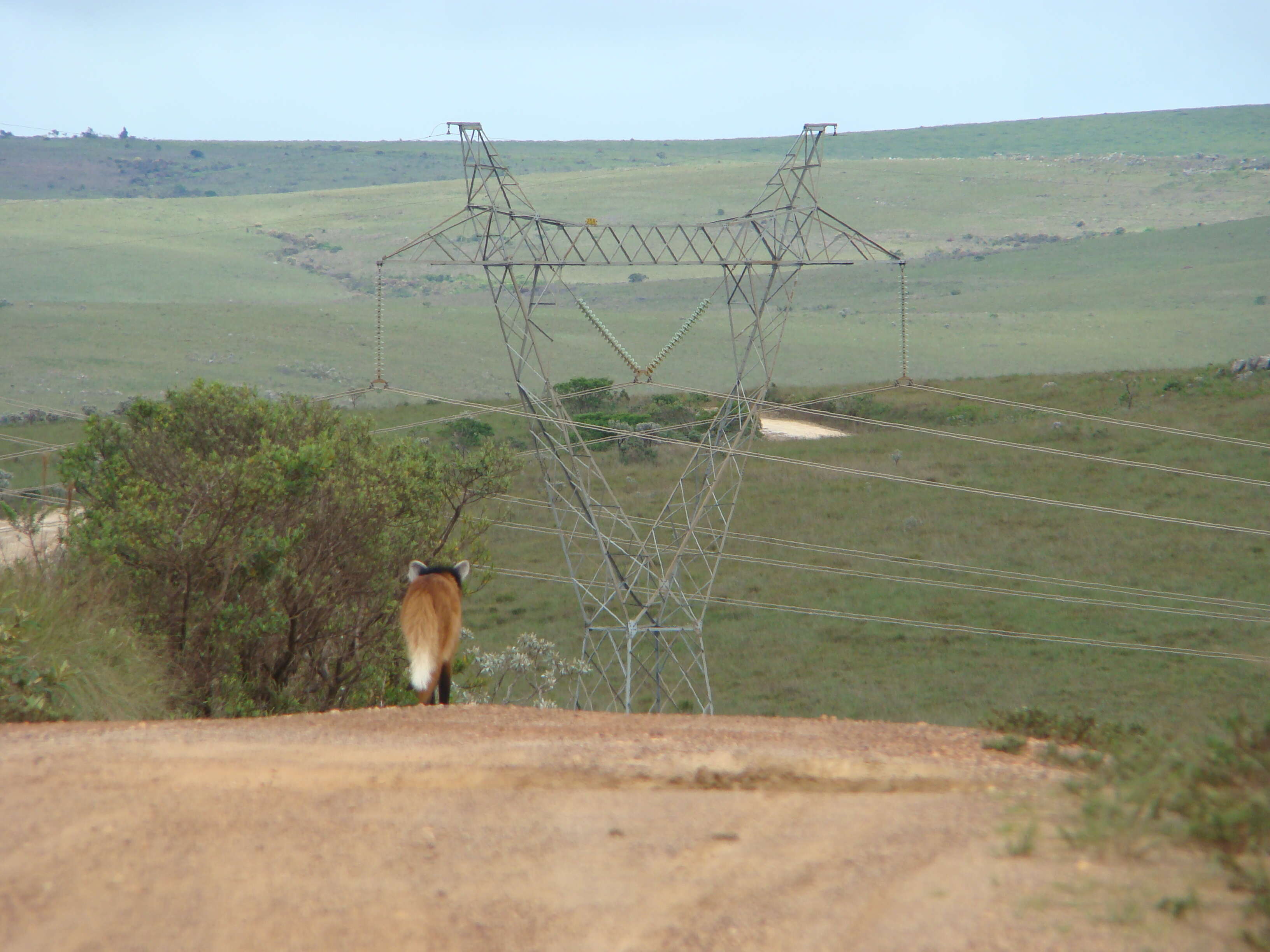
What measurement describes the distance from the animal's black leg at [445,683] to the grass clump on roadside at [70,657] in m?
2.85

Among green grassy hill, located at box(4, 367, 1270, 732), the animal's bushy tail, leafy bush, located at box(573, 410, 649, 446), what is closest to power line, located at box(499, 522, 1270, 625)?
green grassy hill, located at box(4, 367, 1270, 732)

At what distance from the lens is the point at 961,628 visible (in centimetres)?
3372

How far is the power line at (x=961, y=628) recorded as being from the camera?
29938mm

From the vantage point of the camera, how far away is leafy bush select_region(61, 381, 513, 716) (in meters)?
13.7

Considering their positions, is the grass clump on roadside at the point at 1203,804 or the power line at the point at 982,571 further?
the power line at the point at 982,571

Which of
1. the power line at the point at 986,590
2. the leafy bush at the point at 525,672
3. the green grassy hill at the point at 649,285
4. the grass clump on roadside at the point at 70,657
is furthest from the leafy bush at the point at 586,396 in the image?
the grass clump on roadside at the point at 70,657

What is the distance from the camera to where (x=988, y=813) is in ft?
17.9

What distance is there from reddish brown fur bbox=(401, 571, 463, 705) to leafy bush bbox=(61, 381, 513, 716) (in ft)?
10.9

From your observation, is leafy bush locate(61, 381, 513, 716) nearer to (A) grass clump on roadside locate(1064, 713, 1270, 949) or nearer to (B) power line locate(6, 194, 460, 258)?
(A) grass clump on roadside locate(1064, 713, 1270, 949)

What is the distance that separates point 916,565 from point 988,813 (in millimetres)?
35688

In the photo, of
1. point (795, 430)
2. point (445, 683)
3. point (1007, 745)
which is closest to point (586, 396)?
point (795, 430)

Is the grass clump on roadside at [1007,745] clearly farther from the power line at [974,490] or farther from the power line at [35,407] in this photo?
the power line at [35,407]

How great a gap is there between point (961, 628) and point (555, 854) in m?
30.4

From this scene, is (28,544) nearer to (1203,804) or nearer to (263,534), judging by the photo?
(263,534)
